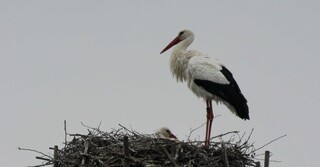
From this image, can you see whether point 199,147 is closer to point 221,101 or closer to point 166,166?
point 166,166

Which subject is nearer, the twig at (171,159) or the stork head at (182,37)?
the twig at (171,159)

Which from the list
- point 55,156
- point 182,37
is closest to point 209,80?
point 182,37

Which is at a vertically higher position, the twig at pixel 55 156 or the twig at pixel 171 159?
the twig at pixel 55 156

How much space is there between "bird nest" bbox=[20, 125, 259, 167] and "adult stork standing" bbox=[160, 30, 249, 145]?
4.70 feet

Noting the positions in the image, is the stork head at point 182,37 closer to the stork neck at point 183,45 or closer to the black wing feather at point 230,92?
the stork neck at point 183,45

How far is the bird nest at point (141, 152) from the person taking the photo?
9.11 metres

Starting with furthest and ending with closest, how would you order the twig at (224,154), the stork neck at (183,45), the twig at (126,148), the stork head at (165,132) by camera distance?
the stork neck at (183,45)
the stork head at (165,132)
the twig at (224,154)
the twig at (126,148)

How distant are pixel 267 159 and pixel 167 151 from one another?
95 cm

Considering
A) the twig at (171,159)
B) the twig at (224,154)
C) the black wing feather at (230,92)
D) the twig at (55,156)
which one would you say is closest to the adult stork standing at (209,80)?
the black wing feather at (230,92)

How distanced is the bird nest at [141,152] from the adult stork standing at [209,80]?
1.43 metres

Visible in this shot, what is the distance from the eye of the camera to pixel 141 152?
9.23 m

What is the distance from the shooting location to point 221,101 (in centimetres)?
1145

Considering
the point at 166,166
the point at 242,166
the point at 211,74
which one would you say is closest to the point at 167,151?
the point at 166,166

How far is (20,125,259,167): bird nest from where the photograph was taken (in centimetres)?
911
